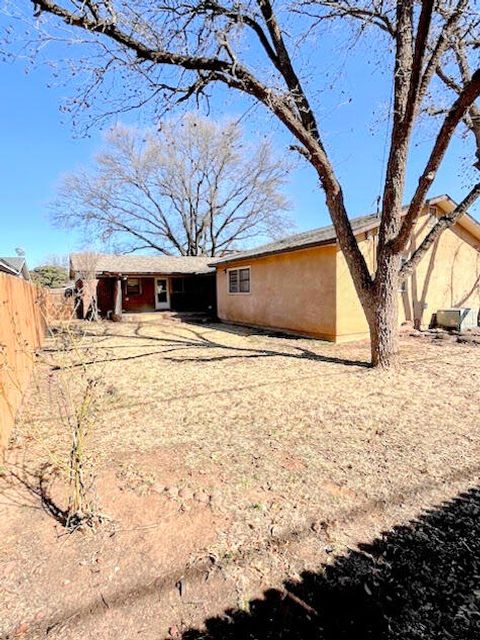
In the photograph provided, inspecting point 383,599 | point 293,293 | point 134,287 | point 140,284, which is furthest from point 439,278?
point 134,287

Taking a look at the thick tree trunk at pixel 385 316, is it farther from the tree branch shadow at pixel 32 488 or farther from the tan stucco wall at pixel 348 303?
the tree branch shadow at pixel 32 488

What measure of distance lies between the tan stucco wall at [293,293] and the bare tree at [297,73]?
293 cm

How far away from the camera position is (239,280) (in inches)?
564

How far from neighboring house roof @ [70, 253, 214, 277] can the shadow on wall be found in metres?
14.8

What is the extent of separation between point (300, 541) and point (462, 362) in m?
6.43

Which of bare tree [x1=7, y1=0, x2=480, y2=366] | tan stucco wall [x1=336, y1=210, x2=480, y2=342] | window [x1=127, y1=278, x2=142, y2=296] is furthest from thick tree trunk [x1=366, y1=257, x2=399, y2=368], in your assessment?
window [x1=127, y1=278, x2=142, y2=296]

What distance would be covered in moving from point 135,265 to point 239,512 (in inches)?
716

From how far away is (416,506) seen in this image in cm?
264

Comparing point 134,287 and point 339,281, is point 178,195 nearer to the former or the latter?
point 134,287

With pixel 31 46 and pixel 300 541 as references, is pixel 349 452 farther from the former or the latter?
pixel 31 46

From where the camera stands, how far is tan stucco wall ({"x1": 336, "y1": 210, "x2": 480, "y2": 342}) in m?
11.0

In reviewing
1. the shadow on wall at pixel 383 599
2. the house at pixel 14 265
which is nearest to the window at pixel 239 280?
the house at pixel 14 265

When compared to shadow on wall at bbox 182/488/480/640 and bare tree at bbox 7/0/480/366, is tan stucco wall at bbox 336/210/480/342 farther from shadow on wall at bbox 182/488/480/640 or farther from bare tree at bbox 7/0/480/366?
shadow on wall at bbox 182/488/480/640

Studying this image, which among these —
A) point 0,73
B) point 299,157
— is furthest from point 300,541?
point 0,73
